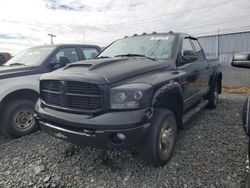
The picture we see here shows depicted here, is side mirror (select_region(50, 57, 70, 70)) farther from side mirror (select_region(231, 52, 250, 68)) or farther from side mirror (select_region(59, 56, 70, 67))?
side mirror (select_region(231, 52, 250, 68))

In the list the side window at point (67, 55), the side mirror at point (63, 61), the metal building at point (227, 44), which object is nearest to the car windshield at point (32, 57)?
the side window at point (67, 55)

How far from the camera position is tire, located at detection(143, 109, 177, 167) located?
2.82m

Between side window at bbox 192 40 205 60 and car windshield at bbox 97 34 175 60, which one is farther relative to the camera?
side window at bbox 192 40 205 60

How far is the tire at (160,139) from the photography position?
2818mm

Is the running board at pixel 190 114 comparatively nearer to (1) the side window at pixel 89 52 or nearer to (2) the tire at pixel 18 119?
(2) the tire at pixel 18 119

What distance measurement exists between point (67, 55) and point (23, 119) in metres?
1.91

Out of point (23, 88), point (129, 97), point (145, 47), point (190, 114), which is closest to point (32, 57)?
point (23, 88)

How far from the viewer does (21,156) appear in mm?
3701

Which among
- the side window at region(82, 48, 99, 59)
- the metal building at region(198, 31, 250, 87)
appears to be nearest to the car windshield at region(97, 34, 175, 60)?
the side window at region(82, 48, 99, 59)

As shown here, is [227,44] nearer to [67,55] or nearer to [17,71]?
[67,55]

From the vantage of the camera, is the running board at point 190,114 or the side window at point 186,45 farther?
the side window at point 186,45

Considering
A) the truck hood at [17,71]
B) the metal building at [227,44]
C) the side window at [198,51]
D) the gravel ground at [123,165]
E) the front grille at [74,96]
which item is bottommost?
the gravel ground at [123,165]

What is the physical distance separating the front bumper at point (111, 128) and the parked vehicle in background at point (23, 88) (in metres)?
2.11

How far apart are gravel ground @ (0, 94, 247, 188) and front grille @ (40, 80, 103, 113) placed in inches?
37.3
